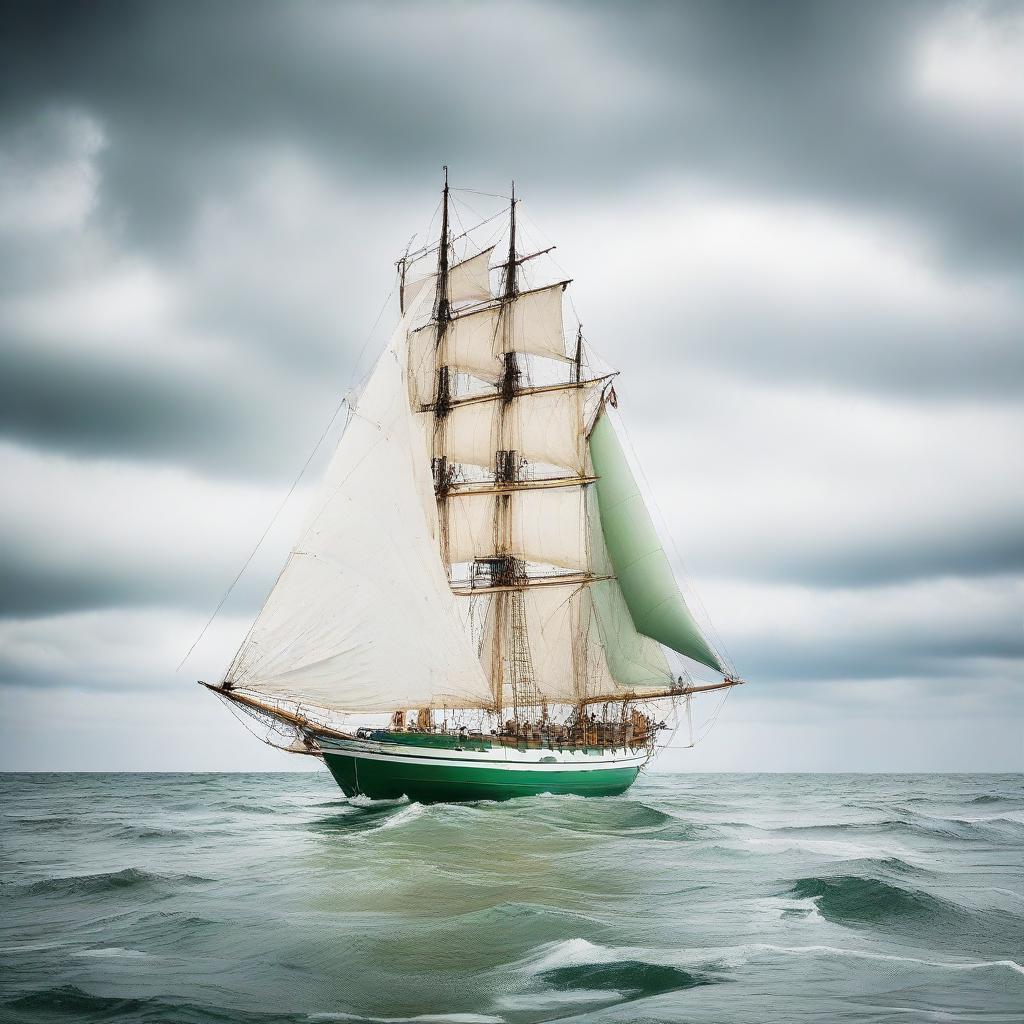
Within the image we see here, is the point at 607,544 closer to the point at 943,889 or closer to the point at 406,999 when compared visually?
Result: the point at 943,889

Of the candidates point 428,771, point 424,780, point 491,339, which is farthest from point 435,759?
point 491,339

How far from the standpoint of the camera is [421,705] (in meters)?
41.4

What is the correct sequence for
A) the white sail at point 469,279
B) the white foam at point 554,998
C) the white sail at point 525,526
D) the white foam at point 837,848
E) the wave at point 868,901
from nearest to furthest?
the white foam at point 554,998 < the wave at point 868,901 < the white foam at point 837,848 < the white sail at point 525,526 < the white sail at point 469,279

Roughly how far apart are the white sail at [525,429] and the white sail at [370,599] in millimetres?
20267

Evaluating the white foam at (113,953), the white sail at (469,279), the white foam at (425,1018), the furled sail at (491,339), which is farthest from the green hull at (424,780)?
the white foam at (425,1018)

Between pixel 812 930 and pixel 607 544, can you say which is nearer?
pixel 812 930

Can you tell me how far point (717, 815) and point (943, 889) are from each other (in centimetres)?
2767

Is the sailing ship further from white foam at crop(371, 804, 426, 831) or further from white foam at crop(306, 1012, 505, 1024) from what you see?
white foam at crop(306, 1012, 505, 1024)

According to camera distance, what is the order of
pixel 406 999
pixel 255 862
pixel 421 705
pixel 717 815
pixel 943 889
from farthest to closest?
1. pixel 717 815
2. pixel 421 705
3. pixel 255 862
4. pixel 943 889
5. pixel 406 999

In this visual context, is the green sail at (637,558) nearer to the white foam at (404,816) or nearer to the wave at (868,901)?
the white foam at (404,816)

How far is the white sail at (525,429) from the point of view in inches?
2549

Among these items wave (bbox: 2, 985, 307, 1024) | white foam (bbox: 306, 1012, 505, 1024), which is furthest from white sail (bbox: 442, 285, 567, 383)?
white foam (bbox: 306, 1012, 505, 1024)

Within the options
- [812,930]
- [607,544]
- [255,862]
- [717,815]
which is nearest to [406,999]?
[812,930]

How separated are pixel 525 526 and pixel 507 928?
47766mm
